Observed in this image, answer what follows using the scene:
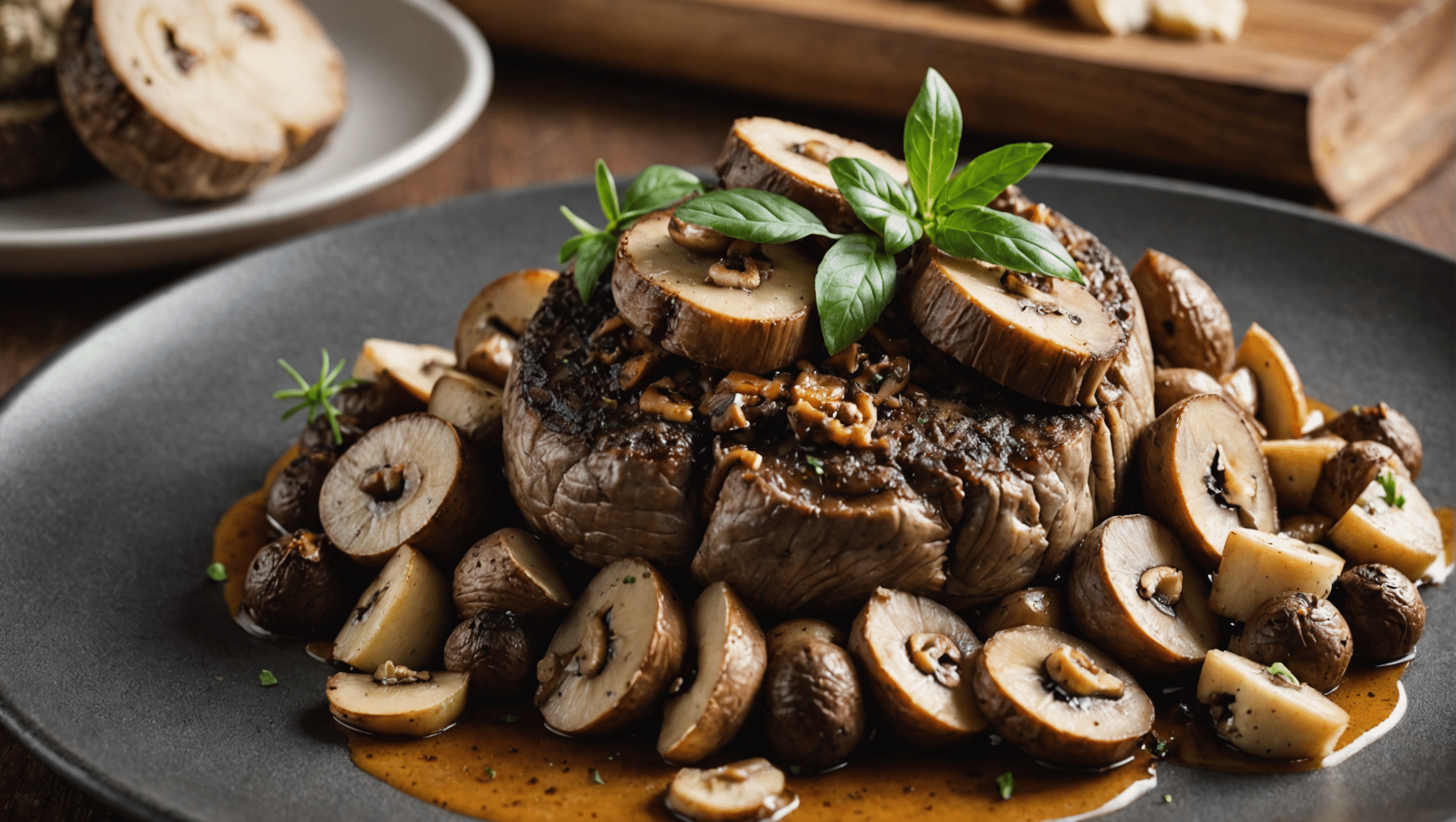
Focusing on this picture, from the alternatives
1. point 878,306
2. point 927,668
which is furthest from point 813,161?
point 927,668

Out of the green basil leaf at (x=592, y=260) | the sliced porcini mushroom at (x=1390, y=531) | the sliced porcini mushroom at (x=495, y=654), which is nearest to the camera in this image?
the sliced porcini mushroom at (x=495, y=654)

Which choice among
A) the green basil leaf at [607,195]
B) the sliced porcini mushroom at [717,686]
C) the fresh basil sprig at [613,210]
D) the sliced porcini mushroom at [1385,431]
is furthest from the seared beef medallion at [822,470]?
the sliced porcini mushroom at [1385,431]

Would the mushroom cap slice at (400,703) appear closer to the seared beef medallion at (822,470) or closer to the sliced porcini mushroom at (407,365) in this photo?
the seared beef medallion at (822,470)

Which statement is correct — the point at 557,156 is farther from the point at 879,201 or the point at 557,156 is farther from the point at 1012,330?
the point at 1012,330

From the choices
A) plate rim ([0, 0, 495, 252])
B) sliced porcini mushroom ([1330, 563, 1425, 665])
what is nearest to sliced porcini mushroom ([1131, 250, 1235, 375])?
sliced porcini mushroom ([1330, 563, 1425, 665])

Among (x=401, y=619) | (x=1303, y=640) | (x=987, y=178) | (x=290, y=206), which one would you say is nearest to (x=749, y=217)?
(x=987, y=178)

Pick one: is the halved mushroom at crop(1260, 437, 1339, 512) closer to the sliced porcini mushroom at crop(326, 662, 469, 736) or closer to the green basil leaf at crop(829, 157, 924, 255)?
the green basil leaf at crop(829, 157, 924, 255)

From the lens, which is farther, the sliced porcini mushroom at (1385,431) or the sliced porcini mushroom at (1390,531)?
the sliced porcini mushroom at (1385,431)
